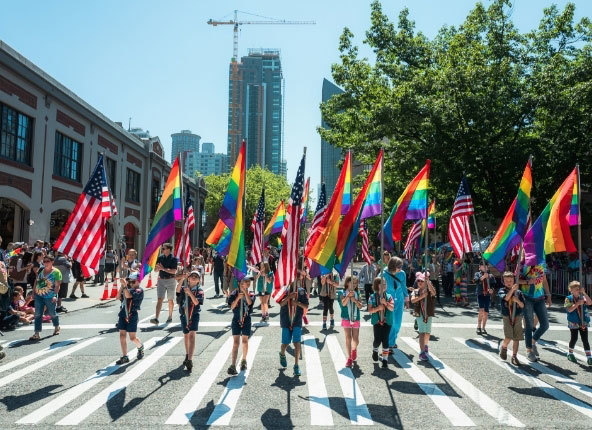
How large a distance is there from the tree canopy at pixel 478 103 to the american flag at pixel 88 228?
55.6 ft

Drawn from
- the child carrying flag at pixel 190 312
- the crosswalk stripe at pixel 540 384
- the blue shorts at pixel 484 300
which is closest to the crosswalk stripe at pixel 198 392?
the child carrying flag at pixel 190 312

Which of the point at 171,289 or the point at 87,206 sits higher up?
the point at 87,206

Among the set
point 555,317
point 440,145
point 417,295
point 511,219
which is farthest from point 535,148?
point 417,295

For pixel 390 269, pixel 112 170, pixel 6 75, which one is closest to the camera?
pixel 390 269

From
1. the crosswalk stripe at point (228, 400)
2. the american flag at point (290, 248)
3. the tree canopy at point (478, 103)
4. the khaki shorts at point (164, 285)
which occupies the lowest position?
the crosswalk stripe at point (228, 400)

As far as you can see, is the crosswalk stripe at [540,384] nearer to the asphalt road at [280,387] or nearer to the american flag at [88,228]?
the asphalt road at [280,387]

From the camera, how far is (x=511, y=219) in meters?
10.2

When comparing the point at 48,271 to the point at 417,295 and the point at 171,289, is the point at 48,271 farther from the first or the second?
the point at 417,295

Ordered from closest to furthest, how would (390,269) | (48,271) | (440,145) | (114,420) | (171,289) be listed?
(114,420) < (390,269) < (48,271) < (171,289) < (440,145)

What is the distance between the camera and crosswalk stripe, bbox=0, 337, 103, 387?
25.6 ft

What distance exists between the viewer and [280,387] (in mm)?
7496

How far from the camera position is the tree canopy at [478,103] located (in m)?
23.4

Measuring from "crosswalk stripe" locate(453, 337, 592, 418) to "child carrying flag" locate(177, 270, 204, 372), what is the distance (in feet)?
17.7

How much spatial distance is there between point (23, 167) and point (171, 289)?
13.5m
